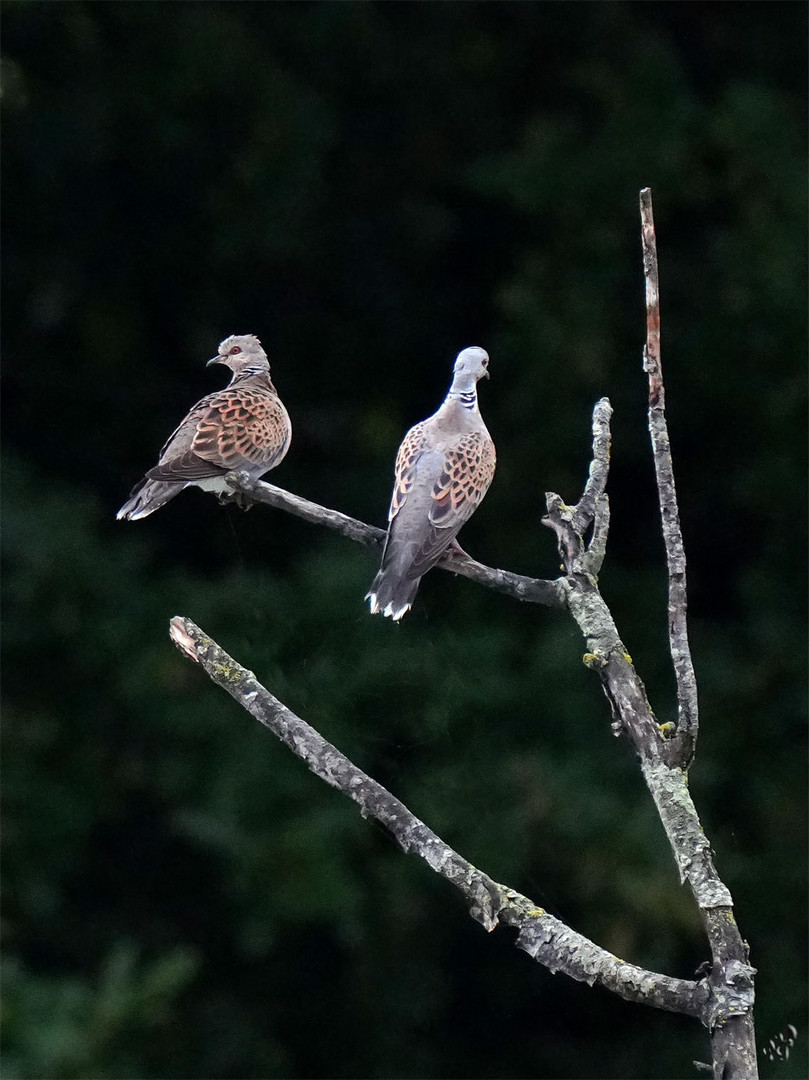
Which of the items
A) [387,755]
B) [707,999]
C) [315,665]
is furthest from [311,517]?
[387,755]

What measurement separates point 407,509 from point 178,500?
105 inches

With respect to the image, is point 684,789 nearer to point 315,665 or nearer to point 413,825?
point 413,825

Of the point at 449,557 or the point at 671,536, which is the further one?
the point at 449,557

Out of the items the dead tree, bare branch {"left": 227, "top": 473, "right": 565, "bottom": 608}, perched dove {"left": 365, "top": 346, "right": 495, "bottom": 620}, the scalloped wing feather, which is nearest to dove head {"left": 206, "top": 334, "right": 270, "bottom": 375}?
the scalloped wing feather

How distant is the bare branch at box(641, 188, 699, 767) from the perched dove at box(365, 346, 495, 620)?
0.59m

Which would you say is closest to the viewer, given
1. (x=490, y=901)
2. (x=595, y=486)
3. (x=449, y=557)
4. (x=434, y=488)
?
(x=490, y=901)

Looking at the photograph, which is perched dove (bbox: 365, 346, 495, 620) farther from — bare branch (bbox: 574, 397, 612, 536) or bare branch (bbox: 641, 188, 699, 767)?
bare branch (bbox: 641, 188, 699, 767)

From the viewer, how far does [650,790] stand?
1.61 meters

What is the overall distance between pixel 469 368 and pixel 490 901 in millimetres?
1211

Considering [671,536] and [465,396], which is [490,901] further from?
[465,396]

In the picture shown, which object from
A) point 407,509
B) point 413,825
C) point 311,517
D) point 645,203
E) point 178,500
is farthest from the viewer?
point 178,500

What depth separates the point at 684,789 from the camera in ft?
5.21

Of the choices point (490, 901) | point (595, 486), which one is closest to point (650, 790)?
point (490, 901)

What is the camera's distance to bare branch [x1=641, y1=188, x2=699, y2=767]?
165 centimetres
